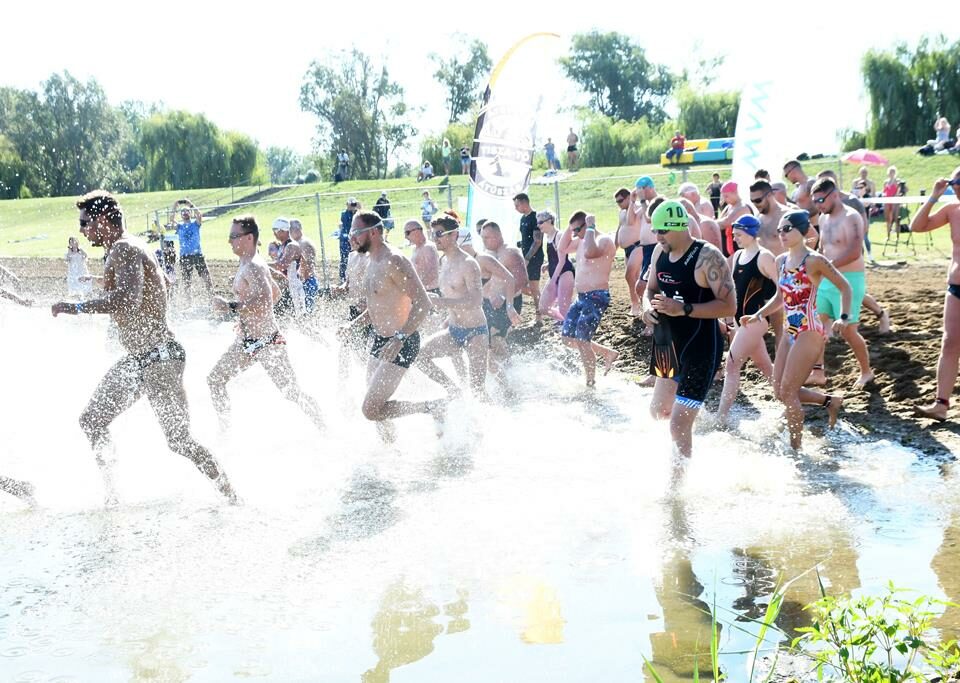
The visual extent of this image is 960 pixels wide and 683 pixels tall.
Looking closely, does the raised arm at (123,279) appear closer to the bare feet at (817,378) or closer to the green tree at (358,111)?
the bare feet at (817,378)

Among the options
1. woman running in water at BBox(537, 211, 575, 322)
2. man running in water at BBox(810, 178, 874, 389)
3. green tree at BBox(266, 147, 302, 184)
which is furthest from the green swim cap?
green tree at BBox(266, 147, 302, 184)

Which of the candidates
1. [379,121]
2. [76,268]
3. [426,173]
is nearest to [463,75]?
[379,121]

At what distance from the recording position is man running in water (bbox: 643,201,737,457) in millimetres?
5754

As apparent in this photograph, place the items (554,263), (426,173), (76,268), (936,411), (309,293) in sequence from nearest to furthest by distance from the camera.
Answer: (936,411) < (554,263) < (309,293) < (76,268) < (426,173)

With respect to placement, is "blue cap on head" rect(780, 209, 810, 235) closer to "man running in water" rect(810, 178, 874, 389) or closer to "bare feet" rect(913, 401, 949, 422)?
"man running in water" rect(810, 178, 874, 389)

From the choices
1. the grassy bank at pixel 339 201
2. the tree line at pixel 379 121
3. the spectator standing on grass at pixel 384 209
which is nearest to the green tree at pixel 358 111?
the tree line at pixel 379 121

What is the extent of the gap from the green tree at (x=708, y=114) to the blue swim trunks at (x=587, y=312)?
4330 cm

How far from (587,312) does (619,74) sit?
7710 centimetres

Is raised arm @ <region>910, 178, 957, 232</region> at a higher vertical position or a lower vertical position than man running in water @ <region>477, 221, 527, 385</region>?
higher

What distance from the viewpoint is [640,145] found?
49.9 m

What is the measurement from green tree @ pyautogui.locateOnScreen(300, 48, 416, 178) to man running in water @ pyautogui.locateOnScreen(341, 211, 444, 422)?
62594 millimetres

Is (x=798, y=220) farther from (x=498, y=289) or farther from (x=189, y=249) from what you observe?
(x=189, y=249)

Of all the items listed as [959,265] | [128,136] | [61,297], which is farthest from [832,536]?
[128,136]

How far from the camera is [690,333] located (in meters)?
5.93
